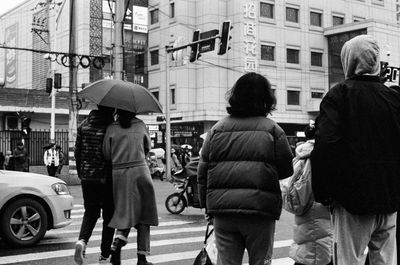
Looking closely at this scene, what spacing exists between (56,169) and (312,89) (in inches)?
1039

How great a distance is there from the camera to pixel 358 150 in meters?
3.31

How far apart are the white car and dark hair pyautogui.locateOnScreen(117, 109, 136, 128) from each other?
265 centimetres

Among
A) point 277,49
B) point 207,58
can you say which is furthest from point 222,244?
point 277,49

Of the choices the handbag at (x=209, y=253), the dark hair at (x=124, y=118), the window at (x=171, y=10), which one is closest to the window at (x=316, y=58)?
the window at (x=171, y=10)

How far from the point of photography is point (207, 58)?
1529 inches

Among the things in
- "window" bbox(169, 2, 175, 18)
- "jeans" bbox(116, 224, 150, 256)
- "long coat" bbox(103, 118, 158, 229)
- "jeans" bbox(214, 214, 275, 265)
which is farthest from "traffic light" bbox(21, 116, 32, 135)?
"jeans" bbox(214, 214, 275, 265)

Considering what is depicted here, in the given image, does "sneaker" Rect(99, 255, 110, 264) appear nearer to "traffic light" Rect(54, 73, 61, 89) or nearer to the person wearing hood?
the person wearing hood

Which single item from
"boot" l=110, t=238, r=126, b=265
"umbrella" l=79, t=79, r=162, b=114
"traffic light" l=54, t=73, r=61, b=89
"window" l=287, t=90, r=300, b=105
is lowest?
"boot" l=110, t=238, r=126, b=265

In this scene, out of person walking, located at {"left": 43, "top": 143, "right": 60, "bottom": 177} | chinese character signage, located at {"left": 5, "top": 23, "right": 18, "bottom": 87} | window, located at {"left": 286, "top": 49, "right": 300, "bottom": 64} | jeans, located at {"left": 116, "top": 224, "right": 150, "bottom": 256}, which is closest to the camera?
jeans, located at {"left": 116, "top": 224, "right": 150, "bottom": 256}

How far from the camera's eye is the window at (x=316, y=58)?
1722 inches

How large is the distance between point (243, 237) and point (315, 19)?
42.4 m

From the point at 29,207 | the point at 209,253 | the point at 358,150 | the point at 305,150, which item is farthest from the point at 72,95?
the point at 358,150

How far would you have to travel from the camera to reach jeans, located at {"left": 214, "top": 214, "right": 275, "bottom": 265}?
354 cm

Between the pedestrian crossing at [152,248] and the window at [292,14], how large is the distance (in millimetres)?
34296
